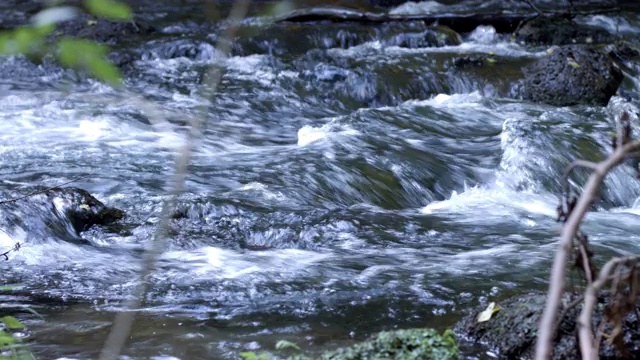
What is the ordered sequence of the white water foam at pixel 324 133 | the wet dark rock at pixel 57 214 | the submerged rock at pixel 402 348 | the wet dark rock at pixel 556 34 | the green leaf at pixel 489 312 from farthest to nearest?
the wet dark rock at pixel 556 34, the white water foam at pixel 324 133, the wet dark rock at pixel 57 214, the green leaf at pixel 489 312, the submerged rock at pixel 402 348

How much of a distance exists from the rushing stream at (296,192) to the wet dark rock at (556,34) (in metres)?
0.61

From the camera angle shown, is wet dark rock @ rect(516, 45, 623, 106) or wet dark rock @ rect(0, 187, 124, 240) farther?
wet dark rock @ rect(516, 45, 623, 106)

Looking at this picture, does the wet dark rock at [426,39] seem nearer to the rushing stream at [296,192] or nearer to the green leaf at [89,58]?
the rushing stream at [296,192]

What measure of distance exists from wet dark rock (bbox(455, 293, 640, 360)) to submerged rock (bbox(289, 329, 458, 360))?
0.35 metres

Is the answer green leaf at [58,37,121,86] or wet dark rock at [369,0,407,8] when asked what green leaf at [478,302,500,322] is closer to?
green leaf at [58,37,121,86]

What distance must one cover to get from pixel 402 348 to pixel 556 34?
384 inches

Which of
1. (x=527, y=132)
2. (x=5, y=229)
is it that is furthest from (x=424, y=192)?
(x=5, y=229)

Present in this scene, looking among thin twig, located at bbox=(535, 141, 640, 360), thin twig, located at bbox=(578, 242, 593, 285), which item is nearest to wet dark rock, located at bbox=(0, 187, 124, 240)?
thin twig, located at bbox=(578, 242, 593, 285)

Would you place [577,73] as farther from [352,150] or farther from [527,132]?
[352,150]

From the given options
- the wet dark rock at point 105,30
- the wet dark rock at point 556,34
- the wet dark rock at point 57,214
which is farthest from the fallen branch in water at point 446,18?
the wet dark rock at point 57,214

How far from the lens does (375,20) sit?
12.6 meters

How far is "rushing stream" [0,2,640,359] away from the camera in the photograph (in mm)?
3896

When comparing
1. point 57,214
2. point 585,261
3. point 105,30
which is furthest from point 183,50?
point 585,261

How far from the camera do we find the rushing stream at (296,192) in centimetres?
390
